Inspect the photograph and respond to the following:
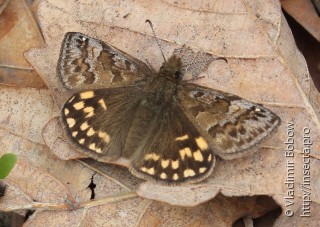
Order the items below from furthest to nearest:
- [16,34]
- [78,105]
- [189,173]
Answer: [16,34] → [78,105] → [189,173]

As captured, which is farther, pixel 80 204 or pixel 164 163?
pixel 80 204

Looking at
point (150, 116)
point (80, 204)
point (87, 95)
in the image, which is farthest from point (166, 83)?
Result: point (80, 204)

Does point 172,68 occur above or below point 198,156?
above

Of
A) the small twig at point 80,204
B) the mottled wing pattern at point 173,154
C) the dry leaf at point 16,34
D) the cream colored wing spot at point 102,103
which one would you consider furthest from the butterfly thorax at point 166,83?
the dry leaf at point 16,34

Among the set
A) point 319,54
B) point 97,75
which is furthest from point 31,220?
point 319,54

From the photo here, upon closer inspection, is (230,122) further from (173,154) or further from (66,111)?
(66,111)

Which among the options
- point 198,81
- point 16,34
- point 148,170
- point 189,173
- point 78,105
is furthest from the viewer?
point 16,34

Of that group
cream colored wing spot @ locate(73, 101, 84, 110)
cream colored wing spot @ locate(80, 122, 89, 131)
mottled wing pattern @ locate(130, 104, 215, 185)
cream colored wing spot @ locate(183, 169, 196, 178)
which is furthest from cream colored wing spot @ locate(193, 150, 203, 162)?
cream colored wing spot @ locate(73, 101, 84, 110)

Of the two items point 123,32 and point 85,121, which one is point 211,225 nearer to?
point 85,121
